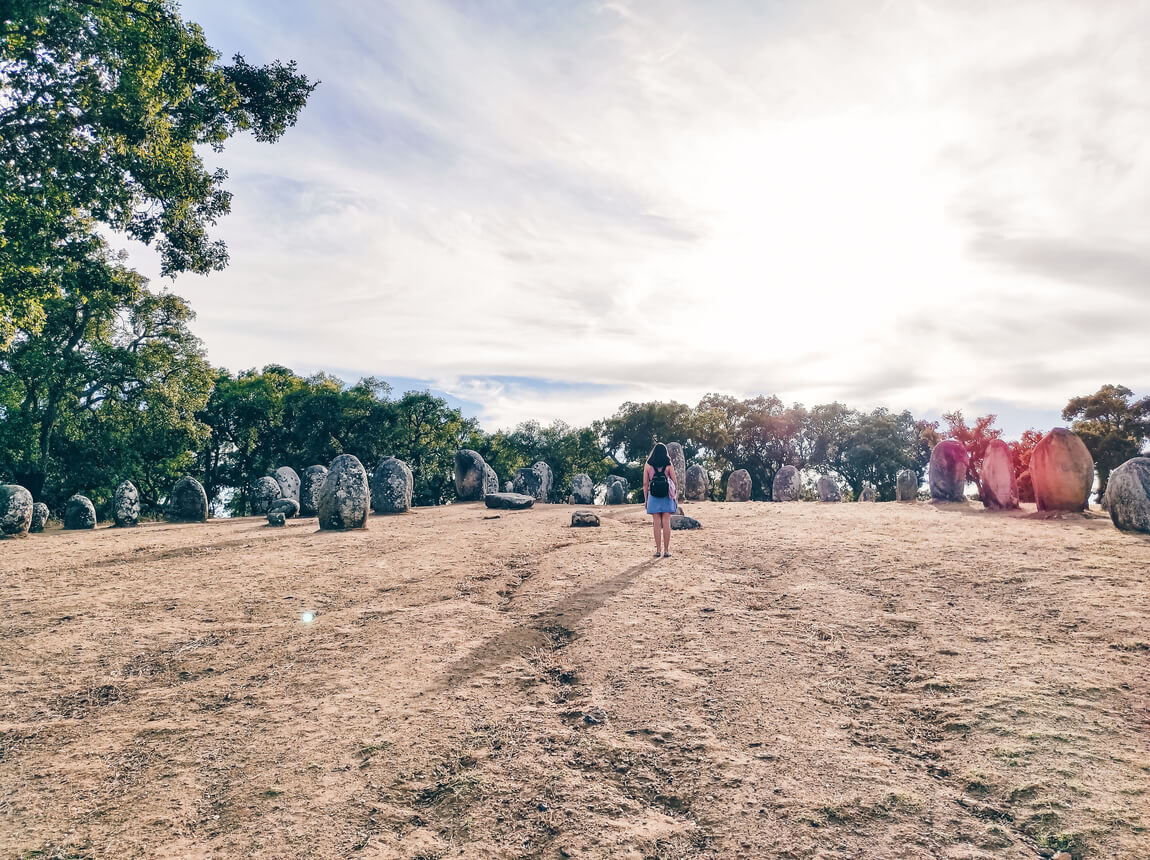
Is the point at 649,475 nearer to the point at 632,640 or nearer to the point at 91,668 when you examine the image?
the point at 632,640

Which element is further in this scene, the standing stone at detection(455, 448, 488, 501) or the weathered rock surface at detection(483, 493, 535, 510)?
the standing stone at detection(455, 448, 488, 501)

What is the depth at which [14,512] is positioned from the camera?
15.5 metres

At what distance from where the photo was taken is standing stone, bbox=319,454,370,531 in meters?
13.7

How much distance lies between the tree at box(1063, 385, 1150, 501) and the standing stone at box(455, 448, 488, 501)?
28.9 metres

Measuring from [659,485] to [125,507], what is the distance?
18333 millimetres

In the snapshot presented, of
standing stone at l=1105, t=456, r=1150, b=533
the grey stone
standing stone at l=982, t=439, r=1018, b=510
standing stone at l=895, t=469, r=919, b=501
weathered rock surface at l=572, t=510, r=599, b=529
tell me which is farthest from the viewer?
standing stone at l=895, t=469, r=919, b=501

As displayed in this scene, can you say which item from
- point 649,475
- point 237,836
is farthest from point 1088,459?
point 237,836

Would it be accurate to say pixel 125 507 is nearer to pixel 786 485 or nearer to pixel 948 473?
pixel 948 473

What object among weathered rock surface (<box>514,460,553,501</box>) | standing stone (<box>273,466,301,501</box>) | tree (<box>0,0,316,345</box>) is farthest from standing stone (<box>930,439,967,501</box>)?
standing stone (<box>273,466,301,501</box>)

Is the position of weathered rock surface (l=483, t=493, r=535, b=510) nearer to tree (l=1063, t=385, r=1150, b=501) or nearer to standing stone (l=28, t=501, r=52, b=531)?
standing stone (l=28, t=501, r=52, b=531)

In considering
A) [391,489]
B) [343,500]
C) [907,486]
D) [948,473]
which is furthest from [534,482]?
[948,473]

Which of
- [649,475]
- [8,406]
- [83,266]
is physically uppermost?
[83,266]

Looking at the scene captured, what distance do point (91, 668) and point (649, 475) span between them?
290 inches

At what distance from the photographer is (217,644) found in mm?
6453
